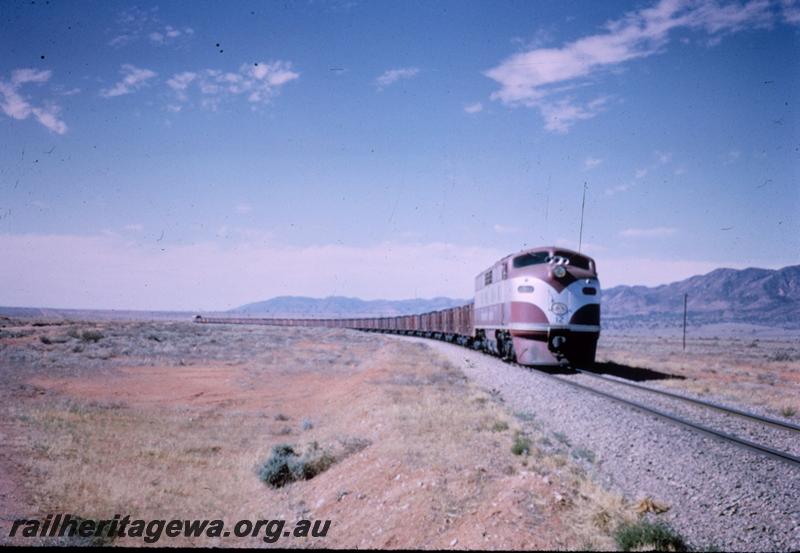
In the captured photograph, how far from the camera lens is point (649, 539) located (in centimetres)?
531

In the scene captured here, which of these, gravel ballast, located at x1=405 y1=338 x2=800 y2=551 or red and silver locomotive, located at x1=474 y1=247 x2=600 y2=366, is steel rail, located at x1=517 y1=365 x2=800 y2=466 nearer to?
gravel ballast, located at x1=405 y1=338 x2=800 y2=551

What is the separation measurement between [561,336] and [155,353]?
2796 centimetres

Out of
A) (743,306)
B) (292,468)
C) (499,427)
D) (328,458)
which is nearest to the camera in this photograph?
(499,427)

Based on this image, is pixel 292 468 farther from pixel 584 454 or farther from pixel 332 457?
pixel 584 454

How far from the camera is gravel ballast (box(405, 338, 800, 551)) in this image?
5.82m

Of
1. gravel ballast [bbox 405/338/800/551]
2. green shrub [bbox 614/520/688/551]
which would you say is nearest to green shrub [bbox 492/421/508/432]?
gravel ballast [bbox 405/338/800/551]

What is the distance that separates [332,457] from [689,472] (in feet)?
22.9

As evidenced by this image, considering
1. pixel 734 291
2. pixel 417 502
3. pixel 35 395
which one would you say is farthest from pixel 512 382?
pixel 734 291

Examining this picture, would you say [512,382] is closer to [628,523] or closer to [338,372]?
[628,523]

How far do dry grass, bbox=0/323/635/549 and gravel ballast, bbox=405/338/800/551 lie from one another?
2.03 ft

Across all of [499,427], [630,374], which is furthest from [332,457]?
[630,374]

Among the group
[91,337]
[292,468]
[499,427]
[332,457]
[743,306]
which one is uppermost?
[743,306]

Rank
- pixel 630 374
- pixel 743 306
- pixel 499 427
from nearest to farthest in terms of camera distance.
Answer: pixel 499 427
pixel 630 374
pixel 743 306

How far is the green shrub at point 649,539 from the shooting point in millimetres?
5273
